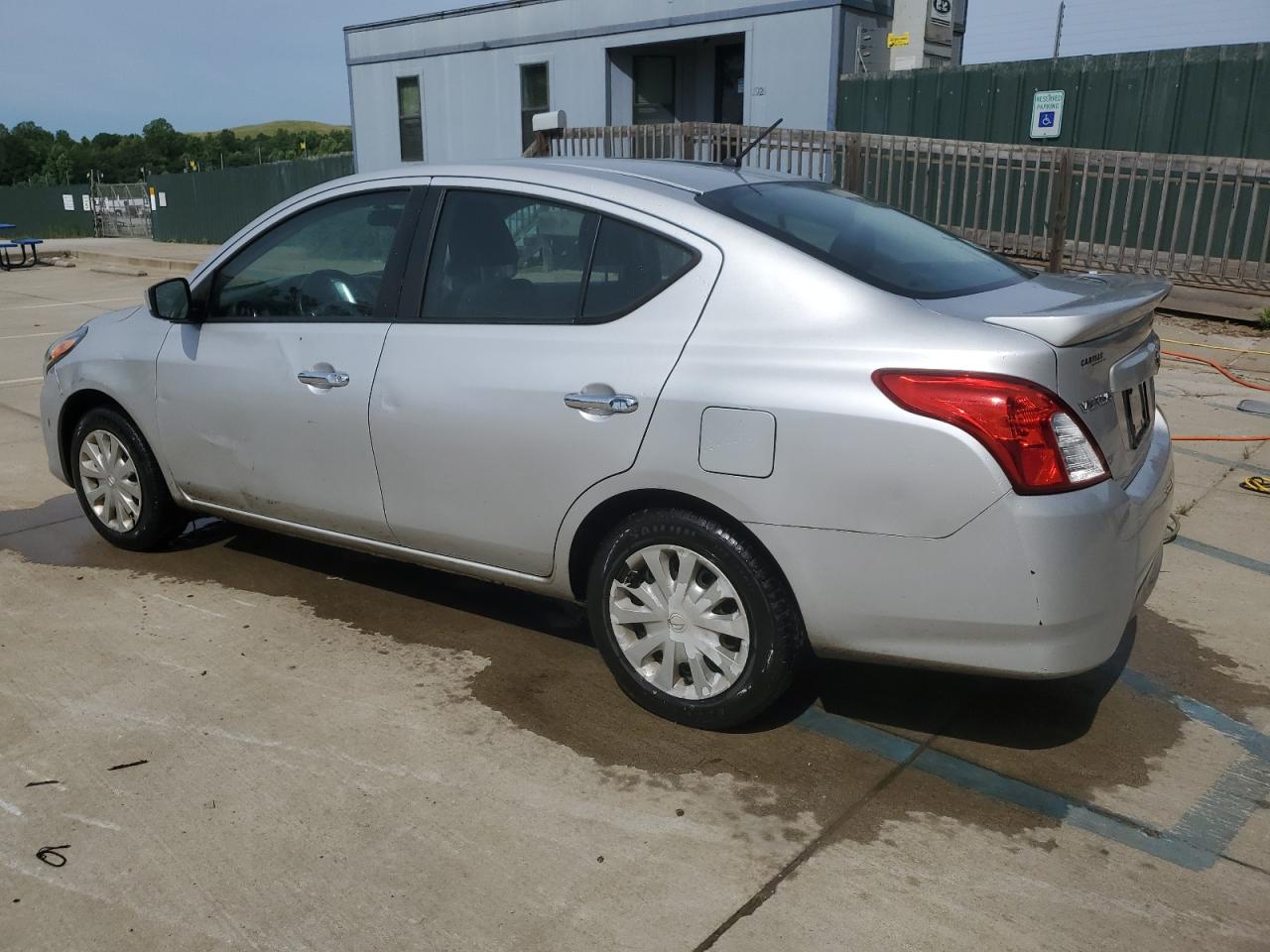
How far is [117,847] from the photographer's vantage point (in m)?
2.90

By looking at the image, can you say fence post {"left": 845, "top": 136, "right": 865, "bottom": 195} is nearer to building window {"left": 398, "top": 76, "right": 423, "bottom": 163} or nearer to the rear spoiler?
building window {"left": 398, "top": 76, "right": 423, "bottom": 163}

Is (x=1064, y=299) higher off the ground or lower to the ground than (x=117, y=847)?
higher

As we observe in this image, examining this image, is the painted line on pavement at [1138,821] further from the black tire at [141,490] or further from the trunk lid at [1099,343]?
the black tire at [141,490]

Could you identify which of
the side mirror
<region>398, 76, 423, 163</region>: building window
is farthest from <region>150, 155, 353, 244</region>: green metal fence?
the side mirror

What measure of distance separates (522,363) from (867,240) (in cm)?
117

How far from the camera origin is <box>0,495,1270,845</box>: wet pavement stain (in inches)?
125

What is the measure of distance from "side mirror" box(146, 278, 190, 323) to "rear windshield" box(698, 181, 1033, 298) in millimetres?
2282

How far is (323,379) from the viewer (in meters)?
4.03

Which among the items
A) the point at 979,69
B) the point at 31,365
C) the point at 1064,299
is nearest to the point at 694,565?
the point at 1064,299

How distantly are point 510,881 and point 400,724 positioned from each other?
92 centimetres

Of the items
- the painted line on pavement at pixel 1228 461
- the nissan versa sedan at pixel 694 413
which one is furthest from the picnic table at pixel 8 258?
the painted line on pavement at pixel 1228 461

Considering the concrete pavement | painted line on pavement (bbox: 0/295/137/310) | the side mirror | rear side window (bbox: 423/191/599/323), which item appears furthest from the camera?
painted line on pavement (bbox: 0/295/137/310)

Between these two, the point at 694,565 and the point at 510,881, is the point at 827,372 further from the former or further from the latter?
the point at 510,881

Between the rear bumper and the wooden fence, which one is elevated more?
the wooden fence
